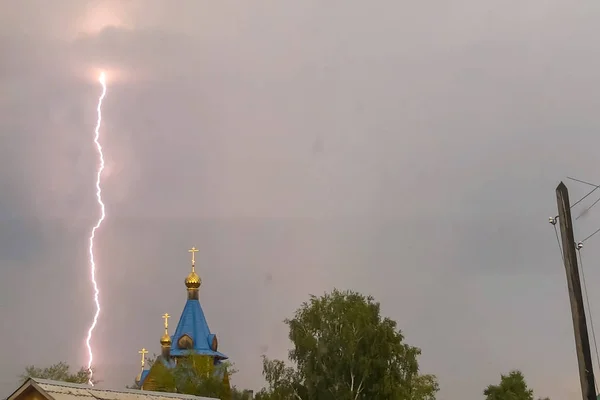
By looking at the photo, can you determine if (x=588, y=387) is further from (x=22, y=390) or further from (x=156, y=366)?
(x=156, y=366)

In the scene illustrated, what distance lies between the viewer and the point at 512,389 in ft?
219

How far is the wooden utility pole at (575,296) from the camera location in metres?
16.4

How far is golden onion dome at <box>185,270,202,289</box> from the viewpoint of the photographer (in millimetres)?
74938

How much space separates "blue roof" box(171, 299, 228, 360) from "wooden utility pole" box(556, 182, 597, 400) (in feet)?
177

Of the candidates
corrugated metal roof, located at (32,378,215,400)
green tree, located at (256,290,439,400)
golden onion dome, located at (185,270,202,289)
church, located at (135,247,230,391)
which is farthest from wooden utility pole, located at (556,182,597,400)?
golden onion dome, located at (185,270,202,289)

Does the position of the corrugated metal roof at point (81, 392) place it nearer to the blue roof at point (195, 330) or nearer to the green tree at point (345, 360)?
the green tree at point (345, 360)

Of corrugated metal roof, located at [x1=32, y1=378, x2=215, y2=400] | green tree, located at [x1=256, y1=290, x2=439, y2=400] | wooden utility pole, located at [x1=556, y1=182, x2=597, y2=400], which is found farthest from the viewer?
green tree, located at [x1=256, y1=290, x2=439, y2=400]

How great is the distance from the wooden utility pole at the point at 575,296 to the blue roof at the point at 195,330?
5381 cm

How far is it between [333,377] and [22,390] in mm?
26181

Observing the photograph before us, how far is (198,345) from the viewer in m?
69.8

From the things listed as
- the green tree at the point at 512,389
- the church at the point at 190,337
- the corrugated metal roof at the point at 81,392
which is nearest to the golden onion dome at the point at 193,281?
the church at the point at 190,337

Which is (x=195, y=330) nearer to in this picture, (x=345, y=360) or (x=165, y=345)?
(x=165, y=345)

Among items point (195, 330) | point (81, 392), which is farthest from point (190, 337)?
point (81, 392)

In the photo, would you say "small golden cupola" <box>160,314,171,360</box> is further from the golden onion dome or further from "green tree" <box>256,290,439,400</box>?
"green tree" <box>256,290,439,400</box>
